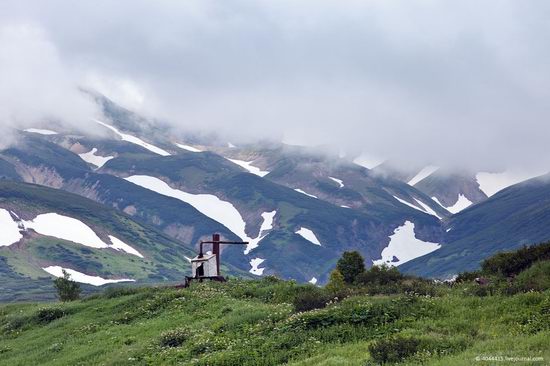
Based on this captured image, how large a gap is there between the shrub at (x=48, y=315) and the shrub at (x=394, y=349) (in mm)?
32185

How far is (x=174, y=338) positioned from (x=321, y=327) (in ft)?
26.3

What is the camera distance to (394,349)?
1836cm

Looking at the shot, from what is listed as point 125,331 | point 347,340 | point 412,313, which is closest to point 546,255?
point 412,313

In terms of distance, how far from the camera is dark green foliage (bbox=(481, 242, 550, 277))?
117 ft

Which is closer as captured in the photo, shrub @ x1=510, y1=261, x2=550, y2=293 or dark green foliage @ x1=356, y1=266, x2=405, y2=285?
shrub @ x1=510, y1=261, x2=550, y2=293

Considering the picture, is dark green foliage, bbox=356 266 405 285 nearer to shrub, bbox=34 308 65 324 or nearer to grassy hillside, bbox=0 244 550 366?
grassy hillside, bbox=0 244 550 366

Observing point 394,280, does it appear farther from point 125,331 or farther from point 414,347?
point 414,347

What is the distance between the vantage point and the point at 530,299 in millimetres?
23250

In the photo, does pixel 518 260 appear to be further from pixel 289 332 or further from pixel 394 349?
pixel 394 349

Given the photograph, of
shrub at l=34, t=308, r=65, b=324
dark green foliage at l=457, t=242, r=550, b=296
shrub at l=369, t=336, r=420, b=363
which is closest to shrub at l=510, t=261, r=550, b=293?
dark green foliage at l=457, t=242, r=550, b=296

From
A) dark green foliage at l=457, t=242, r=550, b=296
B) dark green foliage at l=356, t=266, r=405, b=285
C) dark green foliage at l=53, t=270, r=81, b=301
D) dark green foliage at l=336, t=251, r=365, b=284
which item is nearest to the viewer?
dark green foliage at l=457, t=242, r=550, b=296

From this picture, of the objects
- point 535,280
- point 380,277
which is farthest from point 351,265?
point 535,280

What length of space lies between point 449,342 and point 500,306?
539 cm

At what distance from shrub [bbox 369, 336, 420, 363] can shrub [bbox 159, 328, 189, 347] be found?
11.5 metres
